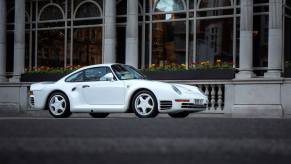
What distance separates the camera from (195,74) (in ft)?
67.0

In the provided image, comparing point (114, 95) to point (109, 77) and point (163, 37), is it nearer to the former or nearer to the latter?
point (109, 77)

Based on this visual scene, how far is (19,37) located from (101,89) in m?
12.3

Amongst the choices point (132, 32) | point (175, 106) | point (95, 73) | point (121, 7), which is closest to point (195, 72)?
point (132, 32)

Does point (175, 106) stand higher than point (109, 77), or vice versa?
point (109, 77)

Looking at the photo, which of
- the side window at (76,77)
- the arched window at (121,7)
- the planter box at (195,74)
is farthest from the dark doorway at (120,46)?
the side window at (76,77)

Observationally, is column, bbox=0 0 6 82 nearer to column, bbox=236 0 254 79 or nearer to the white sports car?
column, bbox=236 0 254 79

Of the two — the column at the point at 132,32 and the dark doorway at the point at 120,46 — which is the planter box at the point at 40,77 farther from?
the column at the point at 132,32

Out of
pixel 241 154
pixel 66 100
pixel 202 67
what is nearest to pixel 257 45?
pixel 202 67

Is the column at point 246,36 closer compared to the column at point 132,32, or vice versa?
the column at point 246,36

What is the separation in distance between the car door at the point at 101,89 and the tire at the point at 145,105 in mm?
507

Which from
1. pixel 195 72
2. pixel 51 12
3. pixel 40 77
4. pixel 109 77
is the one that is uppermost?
Result: pixel 51 12

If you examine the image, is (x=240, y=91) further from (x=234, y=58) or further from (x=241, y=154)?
(x=241, y=154)

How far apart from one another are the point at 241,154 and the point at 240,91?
1680cm

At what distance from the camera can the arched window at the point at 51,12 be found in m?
25.2
